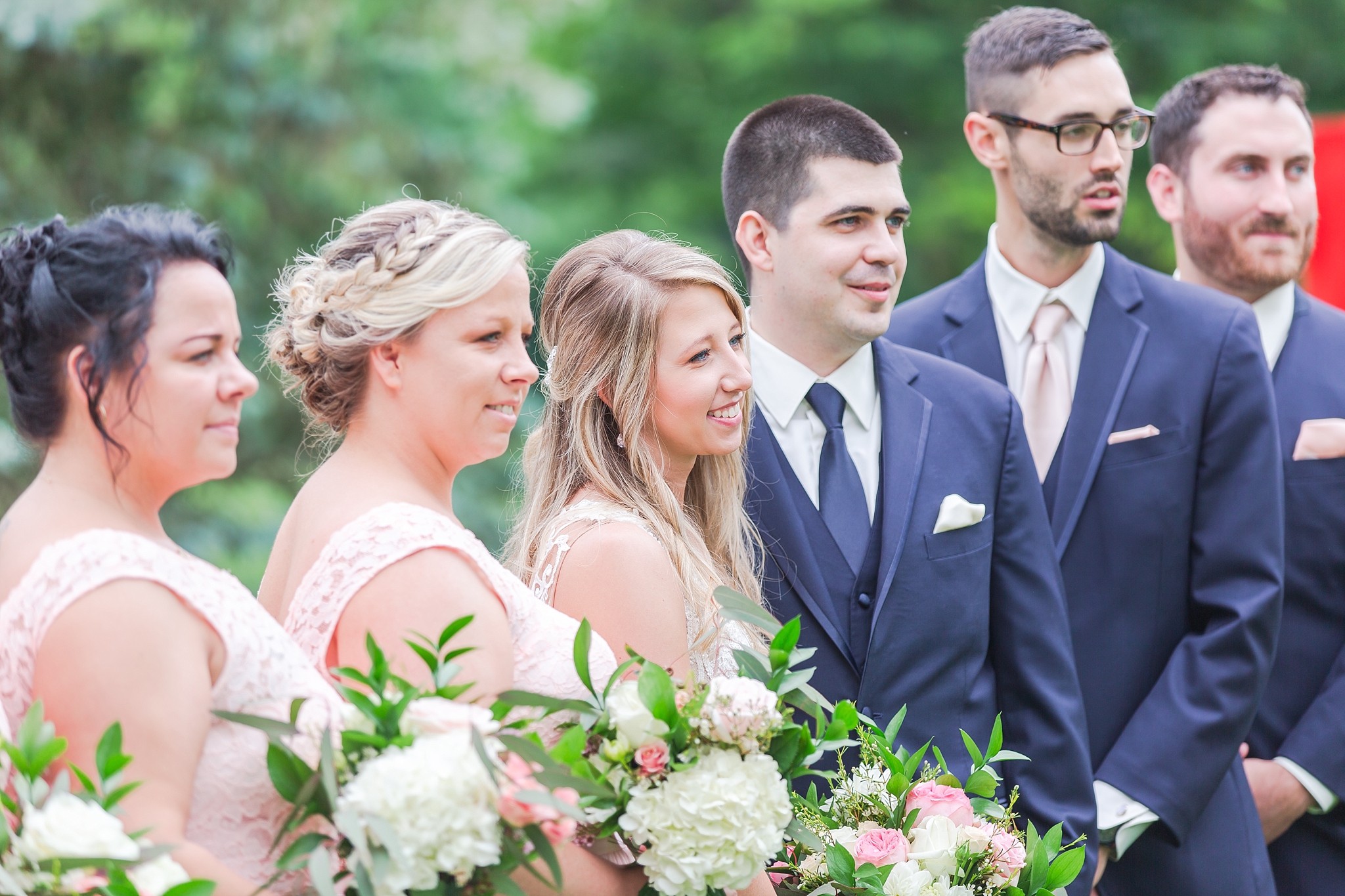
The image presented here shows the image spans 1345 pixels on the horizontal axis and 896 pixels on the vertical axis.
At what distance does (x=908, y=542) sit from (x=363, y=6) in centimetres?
928

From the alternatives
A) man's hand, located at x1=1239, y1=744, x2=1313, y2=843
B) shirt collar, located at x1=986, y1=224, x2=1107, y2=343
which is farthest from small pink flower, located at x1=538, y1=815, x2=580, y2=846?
man's hand, located at x1=1239, y1=744, x2=1313, y2=843

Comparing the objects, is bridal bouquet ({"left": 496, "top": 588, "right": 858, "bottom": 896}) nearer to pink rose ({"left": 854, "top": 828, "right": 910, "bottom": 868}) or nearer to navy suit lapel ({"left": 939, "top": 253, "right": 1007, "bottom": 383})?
pink rose ({"left": 854, "top": 828, "right": 910, "bottom": 868})

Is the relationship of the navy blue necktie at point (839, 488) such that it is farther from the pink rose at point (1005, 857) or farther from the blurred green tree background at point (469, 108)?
the blurred green tree background at point (469, 108)

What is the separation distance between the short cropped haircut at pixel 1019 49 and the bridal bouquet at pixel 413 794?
279 cm

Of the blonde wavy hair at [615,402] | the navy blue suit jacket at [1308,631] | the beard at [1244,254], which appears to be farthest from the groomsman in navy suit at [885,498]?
the beard at [1244,254]

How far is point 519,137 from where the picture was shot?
15789 millimetres

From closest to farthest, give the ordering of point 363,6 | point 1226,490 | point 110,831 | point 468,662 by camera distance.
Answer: point 110,831, point 468,662, point 1226,490, point 363,6

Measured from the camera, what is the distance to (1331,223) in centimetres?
760

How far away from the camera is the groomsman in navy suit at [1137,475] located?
3.59m

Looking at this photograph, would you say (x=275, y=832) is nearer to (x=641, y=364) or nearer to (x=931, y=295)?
(x=641, y=364)

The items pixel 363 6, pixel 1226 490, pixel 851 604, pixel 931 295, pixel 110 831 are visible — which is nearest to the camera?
pixel 110 831

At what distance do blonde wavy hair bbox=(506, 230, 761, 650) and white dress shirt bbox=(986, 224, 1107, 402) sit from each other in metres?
1.16

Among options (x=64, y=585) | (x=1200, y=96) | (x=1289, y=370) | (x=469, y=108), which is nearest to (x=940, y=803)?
(x=64, y=585)

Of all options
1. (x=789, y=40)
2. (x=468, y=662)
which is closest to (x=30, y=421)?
(x=468, y=662)
